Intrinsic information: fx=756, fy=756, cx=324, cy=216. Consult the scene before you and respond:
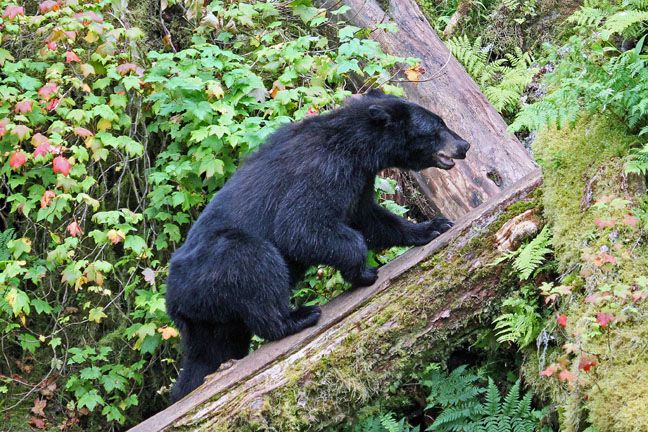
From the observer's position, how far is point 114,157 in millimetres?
8055

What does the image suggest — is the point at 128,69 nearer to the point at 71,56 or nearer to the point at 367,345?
the point at 71,56

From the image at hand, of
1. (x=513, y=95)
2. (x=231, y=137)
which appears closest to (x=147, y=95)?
(x=231, y=137)

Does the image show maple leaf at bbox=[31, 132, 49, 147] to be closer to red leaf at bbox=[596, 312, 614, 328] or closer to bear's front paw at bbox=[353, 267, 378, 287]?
bear's front paw at bbox=[353, 267, 378, 287]

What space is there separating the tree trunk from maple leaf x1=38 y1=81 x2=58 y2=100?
3055 millimetres

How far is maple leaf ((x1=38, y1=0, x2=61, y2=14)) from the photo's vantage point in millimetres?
7230

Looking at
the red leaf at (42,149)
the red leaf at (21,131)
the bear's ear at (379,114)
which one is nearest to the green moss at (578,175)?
the bear's ear at (379,114)

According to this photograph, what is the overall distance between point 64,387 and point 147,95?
10.0 feet

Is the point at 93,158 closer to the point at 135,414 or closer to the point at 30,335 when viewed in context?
the point at 30,335

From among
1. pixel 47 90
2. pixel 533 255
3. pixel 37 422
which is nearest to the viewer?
pixel 533 255

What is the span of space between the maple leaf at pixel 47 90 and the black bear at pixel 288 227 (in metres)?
2.32

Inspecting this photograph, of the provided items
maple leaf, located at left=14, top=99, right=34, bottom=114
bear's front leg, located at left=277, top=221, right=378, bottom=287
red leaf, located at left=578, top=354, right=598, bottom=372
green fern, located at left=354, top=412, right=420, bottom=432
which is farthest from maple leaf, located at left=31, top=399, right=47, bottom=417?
red leaf, located at left=578, top=354, right=598, bottom=372

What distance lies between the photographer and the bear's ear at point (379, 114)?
5762mm

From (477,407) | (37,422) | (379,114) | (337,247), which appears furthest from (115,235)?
(477,407)

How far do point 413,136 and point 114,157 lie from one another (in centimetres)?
361
